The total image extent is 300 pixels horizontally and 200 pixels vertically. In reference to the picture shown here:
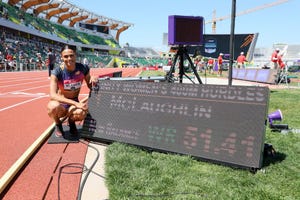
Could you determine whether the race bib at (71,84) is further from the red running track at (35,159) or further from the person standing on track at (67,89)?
the red running track at (35,159)

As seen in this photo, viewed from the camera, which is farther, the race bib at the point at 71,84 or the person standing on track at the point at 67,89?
the race bib at the point at 71,84

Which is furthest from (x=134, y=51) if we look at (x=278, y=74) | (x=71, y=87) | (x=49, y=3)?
(x=71, y=87)

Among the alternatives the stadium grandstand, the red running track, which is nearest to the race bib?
the red running track

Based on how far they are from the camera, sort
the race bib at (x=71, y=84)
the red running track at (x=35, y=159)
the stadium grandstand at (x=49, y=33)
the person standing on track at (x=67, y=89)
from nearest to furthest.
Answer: the red running track at (x=35, y=159) < the person standing on track at (x=67, y=89) < the race bib at (x=71, y=84) < the stadium grandstand at (x=49, y=33)

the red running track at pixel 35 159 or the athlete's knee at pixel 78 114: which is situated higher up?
the athlete's knee at pixel 78 114

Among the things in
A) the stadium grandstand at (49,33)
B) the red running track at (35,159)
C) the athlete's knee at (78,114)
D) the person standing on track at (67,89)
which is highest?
the stadium grandstand at (49,33)

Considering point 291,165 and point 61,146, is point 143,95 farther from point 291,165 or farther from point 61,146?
point 291,165

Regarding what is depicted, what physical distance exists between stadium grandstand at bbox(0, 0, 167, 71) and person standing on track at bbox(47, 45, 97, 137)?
26.6 meters

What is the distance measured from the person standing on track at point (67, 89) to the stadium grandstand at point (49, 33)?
26.6 meters

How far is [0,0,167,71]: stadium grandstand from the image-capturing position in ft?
115

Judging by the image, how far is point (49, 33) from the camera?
53.7 metres

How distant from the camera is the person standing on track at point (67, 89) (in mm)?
4473

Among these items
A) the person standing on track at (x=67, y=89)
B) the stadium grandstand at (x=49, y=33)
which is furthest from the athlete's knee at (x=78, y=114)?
the stadium grandstand at (x=49, y=33)

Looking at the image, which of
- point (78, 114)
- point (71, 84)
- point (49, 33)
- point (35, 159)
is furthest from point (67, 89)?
point (49, 33)
